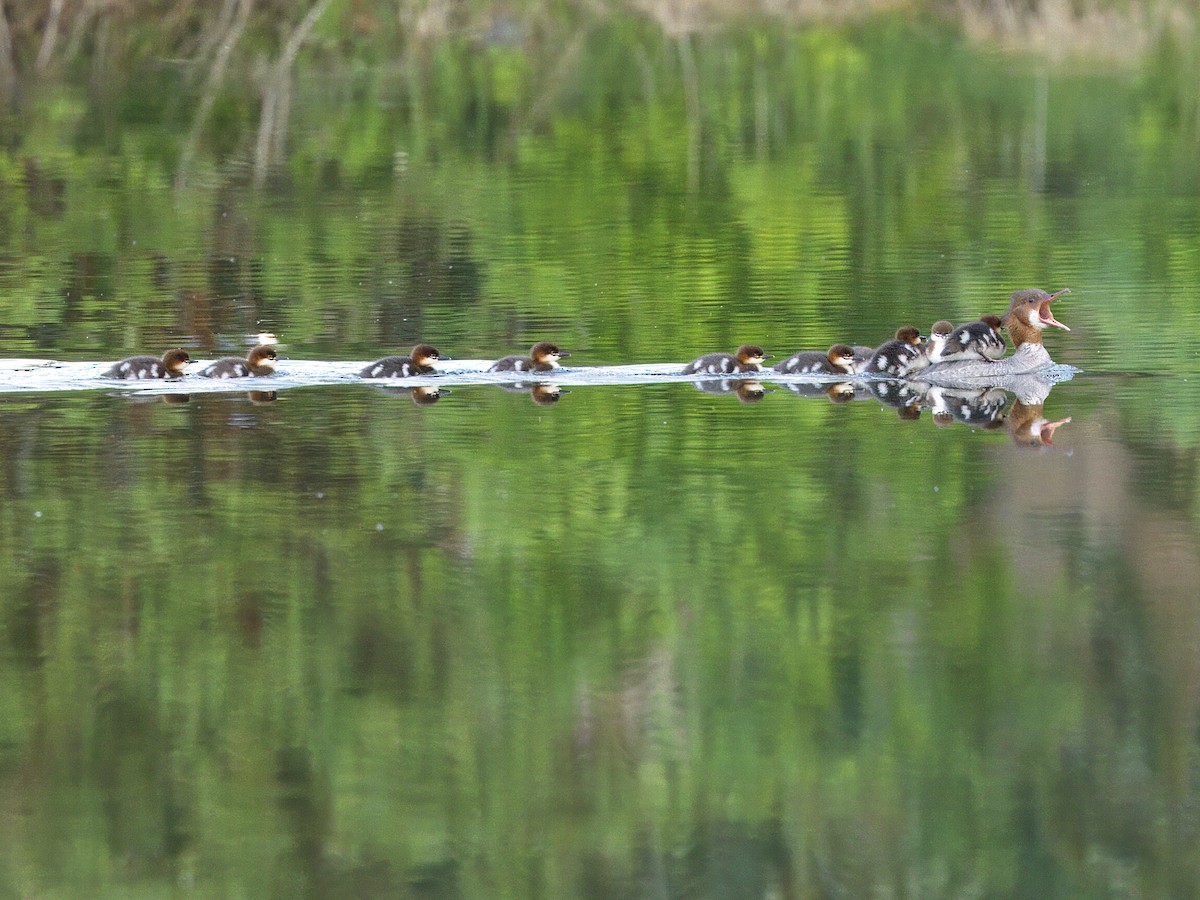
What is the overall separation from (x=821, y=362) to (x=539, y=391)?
3.82 ft

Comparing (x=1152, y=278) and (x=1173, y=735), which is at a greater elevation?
(x=1152, y=278)

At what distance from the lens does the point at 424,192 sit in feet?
56.9

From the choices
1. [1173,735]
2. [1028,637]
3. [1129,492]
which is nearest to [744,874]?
[1173,735]

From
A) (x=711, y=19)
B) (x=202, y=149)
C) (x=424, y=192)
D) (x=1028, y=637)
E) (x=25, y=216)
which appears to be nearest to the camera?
(x=1028, y=637)

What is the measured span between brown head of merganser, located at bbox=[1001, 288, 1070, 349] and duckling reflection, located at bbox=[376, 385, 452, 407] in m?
2.36

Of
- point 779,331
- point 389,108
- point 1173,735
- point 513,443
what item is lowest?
point 1173,735

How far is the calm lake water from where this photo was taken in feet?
15.8

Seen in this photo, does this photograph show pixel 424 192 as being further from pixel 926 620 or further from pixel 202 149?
pixel 926 620

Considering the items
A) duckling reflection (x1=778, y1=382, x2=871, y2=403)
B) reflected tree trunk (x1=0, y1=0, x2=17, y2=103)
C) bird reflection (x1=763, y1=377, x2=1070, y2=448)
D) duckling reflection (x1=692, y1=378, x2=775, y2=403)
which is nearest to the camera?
bird reflection (x1=763, y1=377, x2=1070, y2=448)

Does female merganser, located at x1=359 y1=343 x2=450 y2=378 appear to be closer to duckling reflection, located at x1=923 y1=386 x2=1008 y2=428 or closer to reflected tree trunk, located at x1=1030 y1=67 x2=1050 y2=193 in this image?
duckling reflection, located at x1=923 y1=386 x2=1008 y2=428

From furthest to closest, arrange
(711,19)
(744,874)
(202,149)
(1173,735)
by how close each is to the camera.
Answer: (711,19) → (202,149) → (1173,735) → (744,874)

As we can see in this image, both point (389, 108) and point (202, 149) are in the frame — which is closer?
point (202, 149)

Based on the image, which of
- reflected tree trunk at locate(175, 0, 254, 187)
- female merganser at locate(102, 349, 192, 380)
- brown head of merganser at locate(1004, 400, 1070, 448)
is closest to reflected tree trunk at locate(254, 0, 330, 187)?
reflected tree trunk at locate(175, 0, 254, 187)

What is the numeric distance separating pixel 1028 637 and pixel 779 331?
5.35 m
